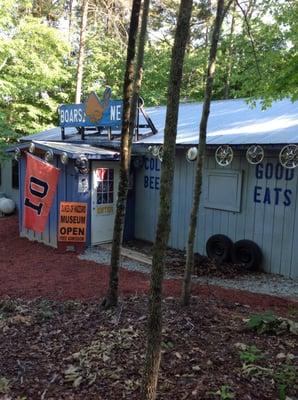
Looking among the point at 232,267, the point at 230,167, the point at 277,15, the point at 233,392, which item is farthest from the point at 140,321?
the point at 277,15

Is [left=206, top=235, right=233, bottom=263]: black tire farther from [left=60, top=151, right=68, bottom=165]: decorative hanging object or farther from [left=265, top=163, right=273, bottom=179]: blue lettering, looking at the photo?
[left=60, top=151, right=68, bottom=165]: decorative hanging object

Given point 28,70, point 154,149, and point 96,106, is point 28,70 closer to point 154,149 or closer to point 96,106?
point 96,106

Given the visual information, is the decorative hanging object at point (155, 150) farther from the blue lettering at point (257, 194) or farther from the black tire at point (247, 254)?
the black tire at point (247, 254)

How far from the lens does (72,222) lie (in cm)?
932

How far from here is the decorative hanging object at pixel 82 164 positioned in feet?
29.3

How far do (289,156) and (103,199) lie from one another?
174 inches

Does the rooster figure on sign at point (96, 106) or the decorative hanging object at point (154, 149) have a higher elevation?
the rooster figure on sign at point (96, 106)

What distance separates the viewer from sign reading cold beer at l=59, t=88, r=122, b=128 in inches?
389

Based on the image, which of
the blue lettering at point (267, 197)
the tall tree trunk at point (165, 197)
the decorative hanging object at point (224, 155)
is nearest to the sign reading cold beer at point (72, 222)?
the decorative hanging object at point (224, 155)

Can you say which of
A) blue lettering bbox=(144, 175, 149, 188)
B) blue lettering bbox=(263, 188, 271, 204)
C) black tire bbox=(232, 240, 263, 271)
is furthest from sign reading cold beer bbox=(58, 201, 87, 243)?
blue lettering bbox=(263, 188, 271, 204)

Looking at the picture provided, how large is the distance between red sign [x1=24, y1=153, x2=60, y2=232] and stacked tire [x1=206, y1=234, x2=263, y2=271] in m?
3.77

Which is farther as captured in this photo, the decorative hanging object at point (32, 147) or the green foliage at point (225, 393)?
the decorative hanging object at point (32, 147)

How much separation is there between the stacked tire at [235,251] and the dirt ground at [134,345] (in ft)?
5.52

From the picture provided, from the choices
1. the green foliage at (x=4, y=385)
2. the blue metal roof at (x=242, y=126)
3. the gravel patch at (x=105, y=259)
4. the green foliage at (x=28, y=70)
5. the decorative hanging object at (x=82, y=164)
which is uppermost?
the green foliage at (x=28, y=70)
